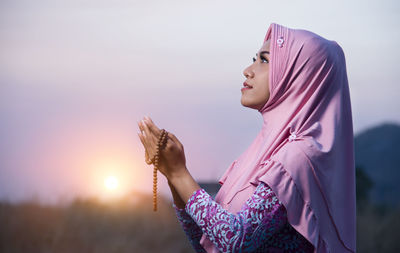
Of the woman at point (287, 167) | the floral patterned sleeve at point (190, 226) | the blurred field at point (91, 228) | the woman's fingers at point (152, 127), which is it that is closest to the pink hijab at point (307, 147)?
the woman at point (287, 167)

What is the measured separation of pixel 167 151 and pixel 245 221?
31 centimetres

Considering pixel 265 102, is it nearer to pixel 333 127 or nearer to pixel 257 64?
pixel 257 64

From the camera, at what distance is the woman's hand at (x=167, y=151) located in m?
1.48

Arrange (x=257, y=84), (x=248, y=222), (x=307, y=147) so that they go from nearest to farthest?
(x=248, y=222) → (x=307, y=147) → (x=257, y=84)

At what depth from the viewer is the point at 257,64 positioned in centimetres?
165

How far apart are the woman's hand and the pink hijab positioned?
0.18m

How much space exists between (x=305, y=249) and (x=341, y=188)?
0.22 m

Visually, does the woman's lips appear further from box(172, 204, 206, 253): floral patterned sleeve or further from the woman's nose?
box(172, 204, 206, 253): floral patterned sleeve

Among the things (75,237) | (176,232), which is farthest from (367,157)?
(75,237)

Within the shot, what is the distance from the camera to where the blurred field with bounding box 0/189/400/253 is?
503cm

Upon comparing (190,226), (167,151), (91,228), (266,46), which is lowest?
(91,228)

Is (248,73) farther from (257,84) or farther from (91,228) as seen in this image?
(91,228)

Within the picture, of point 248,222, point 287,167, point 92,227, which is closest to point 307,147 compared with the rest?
point 287,167

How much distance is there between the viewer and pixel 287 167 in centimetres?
140
